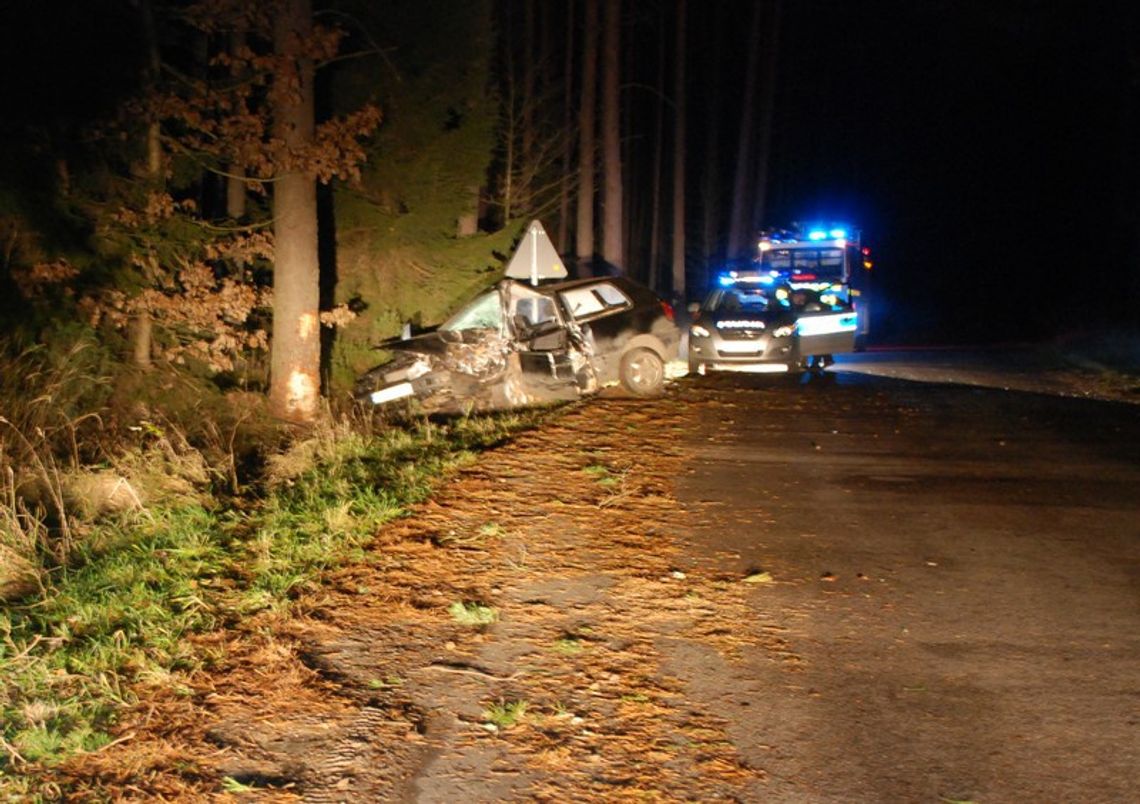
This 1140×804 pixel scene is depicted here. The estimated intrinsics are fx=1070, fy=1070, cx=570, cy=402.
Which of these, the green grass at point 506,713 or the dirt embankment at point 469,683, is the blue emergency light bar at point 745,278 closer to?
the dirt embankment at point 469,683

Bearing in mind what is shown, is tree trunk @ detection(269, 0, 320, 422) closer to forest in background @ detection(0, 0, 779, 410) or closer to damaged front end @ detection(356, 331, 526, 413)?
forest in background @ detection(0, 0, 779, 410)

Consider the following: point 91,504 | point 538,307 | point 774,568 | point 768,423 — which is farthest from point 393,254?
point 774,568

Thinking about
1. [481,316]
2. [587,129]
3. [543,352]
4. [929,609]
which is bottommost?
[929,609]

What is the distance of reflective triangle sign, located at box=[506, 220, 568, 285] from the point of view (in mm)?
14359

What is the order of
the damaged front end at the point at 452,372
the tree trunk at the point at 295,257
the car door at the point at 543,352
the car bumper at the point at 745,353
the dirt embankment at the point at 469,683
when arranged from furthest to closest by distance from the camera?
1. the car bumper at the point at 745,353
2. the car door at the point at 543,352
3. the damaged front end at the point at 452,372
4. the tree trunk at the point at 295,257
5. the dirt embankment at the point at 469,683

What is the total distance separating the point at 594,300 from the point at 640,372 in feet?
3.71

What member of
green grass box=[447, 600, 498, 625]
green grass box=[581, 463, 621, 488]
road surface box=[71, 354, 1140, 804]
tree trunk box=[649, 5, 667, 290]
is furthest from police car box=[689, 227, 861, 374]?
tree trunk box=[649, 5, 667, 290]

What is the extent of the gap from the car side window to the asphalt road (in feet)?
10.8

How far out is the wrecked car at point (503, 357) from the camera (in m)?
13.0

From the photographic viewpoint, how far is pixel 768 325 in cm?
1628

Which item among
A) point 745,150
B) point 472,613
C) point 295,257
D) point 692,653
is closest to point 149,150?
point 295,257

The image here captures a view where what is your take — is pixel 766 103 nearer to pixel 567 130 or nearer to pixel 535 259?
pixel 567 130

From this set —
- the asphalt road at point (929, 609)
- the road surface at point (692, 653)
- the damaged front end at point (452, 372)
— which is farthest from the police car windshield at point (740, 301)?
the road surface at point (692, 653)

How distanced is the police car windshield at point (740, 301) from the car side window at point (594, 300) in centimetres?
323
